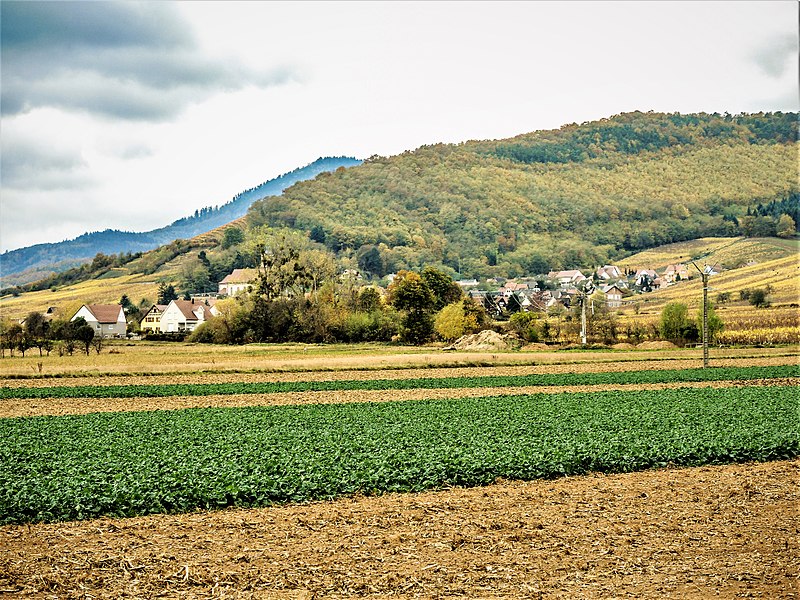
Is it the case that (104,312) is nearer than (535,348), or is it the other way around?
(535,348)

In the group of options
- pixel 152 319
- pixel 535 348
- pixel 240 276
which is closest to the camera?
pixel 535 348

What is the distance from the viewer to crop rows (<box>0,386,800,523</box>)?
16.9m

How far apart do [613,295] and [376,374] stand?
89.8m

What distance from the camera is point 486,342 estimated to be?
72.1m

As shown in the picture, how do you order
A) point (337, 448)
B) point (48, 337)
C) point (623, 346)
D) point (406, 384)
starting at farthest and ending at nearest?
1. point (48, 337)
2. point (623, 346)
3. point (406, 384)
4. point (337, 448)

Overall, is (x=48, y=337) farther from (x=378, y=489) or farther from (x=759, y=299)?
(x=759, y=299)

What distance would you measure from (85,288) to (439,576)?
145259 mm

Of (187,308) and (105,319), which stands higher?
(187,308)

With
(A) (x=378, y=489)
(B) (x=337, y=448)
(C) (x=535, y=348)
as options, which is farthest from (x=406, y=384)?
(C) (x=535, y=348)

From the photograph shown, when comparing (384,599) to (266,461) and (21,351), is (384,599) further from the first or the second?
(21,351)

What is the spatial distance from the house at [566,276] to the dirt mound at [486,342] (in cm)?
9045

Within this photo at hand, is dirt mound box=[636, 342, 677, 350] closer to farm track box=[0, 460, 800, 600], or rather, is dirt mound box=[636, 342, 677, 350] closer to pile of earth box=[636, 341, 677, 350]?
pile of earth box=[636, 341, 677, 350]

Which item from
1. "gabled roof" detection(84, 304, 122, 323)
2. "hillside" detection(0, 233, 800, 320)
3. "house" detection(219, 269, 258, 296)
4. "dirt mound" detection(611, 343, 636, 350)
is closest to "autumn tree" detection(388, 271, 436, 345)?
"dirt mound" detection(611, 343, 636, 350)

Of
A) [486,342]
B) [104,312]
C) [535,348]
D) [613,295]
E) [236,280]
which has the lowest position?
[535,348]
